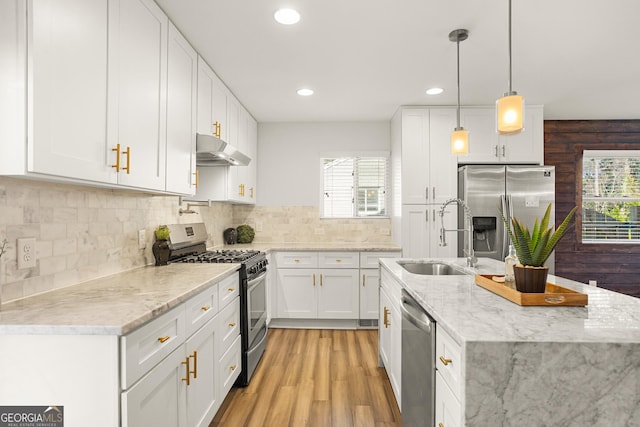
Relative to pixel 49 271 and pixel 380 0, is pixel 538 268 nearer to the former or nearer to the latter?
pixel 380 0

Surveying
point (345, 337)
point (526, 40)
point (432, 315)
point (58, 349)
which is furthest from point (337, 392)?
point (526, 40)

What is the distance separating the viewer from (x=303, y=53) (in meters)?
2.52

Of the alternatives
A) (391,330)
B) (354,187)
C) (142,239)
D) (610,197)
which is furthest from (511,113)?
(610,197)

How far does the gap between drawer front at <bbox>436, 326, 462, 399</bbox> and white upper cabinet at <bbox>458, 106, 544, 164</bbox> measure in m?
2.92

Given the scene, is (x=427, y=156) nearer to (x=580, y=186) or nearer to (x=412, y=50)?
(x=412, y=50)

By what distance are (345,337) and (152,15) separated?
318cm

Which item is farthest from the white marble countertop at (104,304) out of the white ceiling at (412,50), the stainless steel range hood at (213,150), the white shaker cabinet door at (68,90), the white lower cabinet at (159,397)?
the white ceiling at (412,50)

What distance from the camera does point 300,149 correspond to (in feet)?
14.6

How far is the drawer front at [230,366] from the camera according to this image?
2.10 m

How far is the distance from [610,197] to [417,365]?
14.9 ft

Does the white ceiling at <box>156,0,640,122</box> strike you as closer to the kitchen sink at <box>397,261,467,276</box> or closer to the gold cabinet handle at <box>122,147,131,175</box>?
the gold cabinet handle at <box>122,147,131,175</box>

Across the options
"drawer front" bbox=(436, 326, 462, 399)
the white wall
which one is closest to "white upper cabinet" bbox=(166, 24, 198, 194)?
"drawer front" bbox=(436, 326, 462, 399)

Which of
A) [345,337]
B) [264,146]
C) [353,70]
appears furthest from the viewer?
[264,146]

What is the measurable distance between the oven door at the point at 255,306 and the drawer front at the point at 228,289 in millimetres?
137
